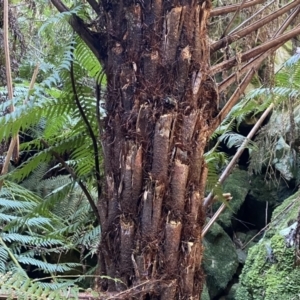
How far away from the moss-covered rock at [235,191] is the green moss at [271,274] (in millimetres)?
1025

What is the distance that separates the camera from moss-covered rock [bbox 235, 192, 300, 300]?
1.97 meters

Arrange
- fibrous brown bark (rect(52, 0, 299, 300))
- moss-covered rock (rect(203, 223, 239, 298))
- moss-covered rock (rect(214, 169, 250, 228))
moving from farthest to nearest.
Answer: moss-covered rock (rect(214, 169, 250, 228)), moss-covered rock (rect(203, 223, 239, 298)), fibrous brown bark (rect(52, 0, 299, 300))

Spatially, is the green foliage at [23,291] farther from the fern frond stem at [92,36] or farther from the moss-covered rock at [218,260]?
the moss-covered rock at [218,260]

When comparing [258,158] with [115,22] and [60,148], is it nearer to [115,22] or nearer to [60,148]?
[60,148]

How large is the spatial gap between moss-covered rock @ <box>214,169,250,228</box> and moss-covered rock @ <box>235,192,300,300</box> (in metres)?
1.01

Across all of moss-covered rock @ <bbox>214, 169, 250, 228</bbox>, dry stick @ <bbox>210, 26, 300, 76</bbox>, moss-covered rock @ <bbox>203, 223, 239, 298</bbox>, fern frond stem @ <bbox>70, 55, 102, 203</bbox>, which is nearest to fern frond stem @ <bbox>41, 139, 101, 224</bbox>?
fern frond stem @ <bbox>70, 55, 102, 203</bbox>

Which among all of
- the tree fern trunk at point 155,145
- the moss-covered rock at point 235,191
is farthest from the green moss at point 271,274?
the tree fern trunk at point 155,145

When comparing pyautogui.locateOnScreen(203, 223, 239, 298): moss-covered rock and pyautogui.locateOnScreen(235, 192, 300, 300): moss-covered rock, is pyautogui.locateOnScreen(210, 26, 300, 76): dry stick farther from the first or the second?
pyautogui.locateOnScreen(203, 223, 239, 298): moss-covered rock

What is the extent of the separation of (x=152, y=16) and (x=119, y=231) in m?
0.36

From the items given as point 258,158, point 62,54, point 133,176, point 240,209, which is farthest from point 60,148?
point 240,209

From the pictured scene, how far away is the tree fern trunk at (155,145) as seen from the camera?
26.2 inches

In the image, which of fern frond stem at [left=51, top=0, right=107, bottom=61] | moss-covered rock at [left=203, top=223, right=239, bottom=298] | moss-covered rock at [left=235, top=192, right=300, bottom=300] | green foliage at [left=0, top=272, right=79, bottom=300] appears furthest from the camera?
moss-covered rock at [left=203, top=223, right=239, bottom=298]

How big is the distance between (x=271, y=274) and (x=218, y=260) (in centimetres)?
98

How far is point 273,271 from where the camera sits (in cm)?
209
